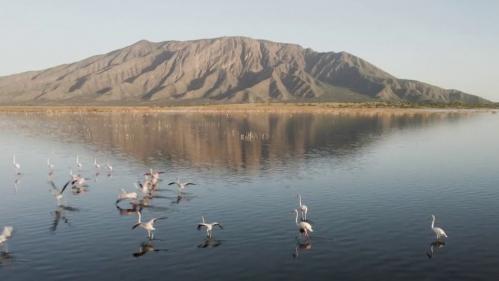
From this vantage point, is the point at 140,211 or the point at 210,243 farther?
the point at 140,211

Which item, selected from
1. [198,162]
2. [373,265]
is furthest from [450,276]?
[198,162]

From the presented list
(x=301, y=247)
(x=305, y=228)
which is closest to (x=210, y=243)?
(x=301, y=247)

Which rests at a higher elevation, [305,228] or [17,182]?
[305,228]

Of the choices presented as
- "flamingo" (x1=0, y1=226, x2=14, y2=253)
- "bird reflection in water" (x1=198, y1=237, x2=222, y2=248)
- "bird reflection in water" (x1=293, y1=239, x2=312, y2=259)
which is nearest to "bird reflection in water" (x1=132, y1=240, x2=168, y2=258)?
"bird reflection in water" (x1=198, y1=237, x2=222, y2=248)

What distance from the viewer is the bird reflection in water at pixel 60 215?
44.8m

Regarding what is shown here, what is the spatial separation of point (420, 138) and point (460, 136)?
13308 millimetres

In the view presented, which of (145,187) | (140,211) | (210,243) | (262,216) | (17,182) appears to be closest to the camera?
(210,243)

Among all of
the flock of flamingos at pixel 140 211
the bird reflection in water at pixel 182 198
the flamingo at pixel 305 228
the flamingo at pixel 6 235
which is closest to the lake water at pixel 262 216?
the bird reflection in water at pixel 182 198

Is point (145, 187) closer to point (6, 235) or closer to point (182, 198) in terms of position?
point (182, 198)

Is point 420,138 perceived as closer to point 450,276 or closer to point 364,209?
point 364,209

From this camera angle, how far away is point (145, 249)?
38406 mm

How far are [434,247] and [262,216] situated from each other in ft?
52.0

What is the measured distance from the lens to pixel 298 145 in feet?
347

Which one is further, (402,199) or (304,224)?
(402,199)
